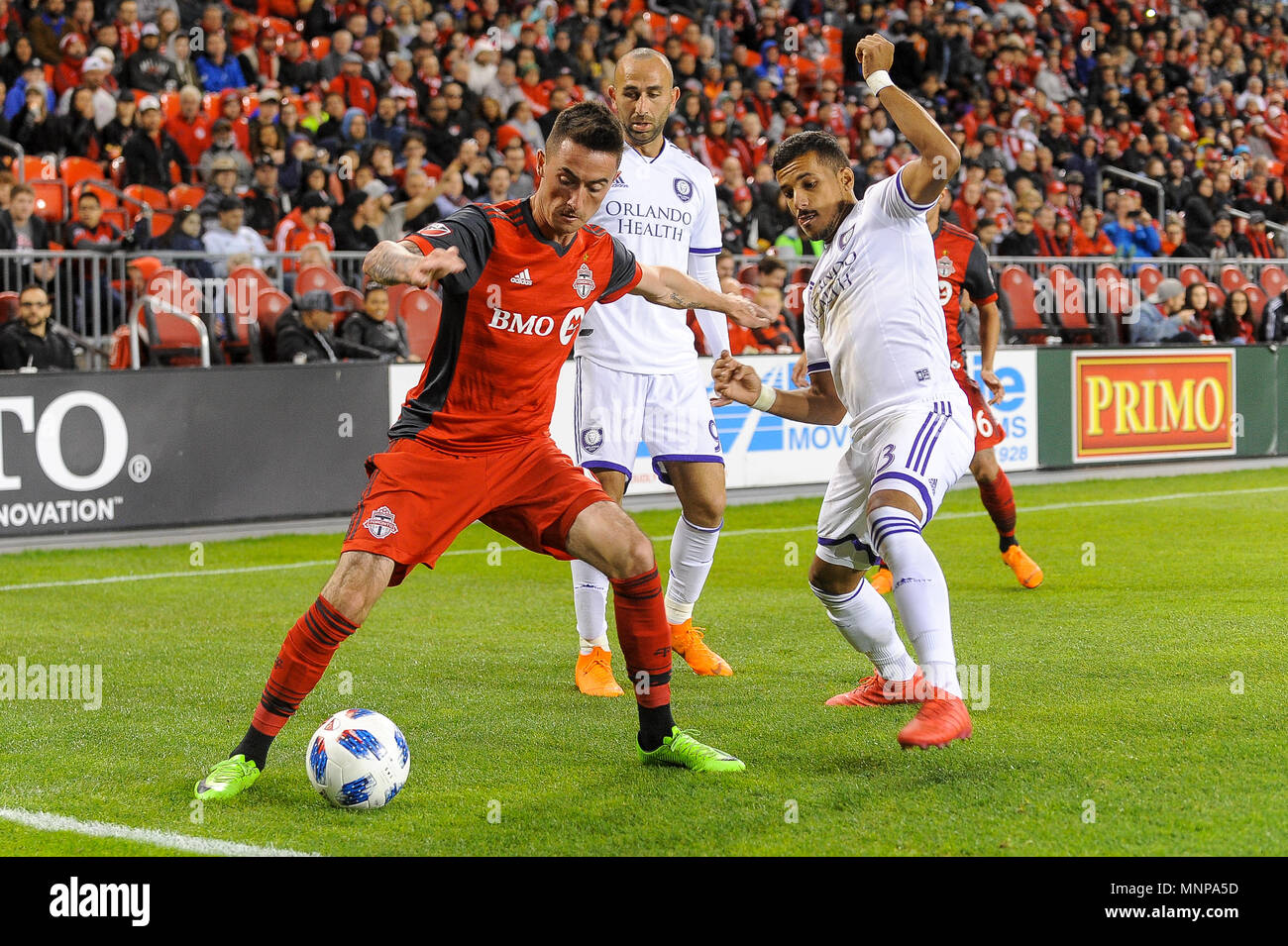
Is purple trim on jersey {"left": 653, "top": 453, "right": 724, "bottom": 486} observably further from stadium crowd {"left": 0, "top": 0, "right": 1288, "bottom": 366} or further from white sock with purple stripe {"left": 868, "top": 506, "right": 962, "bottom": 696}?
stadium crowd {"left": 0, "top": 0, "right": 1288, "bottom": 366}

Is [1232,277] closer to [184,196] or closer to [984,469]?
[984,469]

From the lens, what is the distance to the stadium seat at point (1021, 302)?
16391mm

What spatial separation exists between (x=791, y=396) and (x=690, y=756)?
5.14 ft

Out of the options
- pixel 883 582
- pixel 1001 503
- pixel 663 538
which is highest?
pixel 1001 503

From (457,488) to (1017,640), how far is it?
348 cm

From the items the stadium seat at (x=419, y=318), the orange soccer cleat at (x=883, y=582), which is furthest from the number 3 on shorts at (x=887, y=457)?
the stadium seat at (x=419, y=318)

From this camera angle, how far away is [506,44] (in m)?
19.2

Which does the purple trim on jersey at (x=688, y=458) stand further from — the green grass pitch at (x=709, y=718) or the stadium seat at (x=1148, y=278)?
the stadium seat at (x=1148, y=278)

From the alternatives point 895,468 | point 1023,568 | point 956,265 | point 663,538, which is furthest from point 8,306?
point 895,468

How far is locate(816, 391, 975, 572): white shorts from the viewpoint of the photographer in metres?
5.13

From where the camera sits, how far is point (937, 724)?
4.70 metres

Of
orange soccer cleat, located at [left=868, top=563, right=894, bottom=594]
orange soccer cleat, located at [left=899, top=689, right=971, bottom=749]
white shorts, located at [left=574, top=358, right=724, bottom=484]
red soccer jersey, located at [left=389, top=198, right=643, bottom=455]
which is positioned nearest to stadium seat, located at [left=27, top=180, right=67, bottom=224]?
orange soccer cleat, located at [left=868, top=563, right=894, bottom=594]
